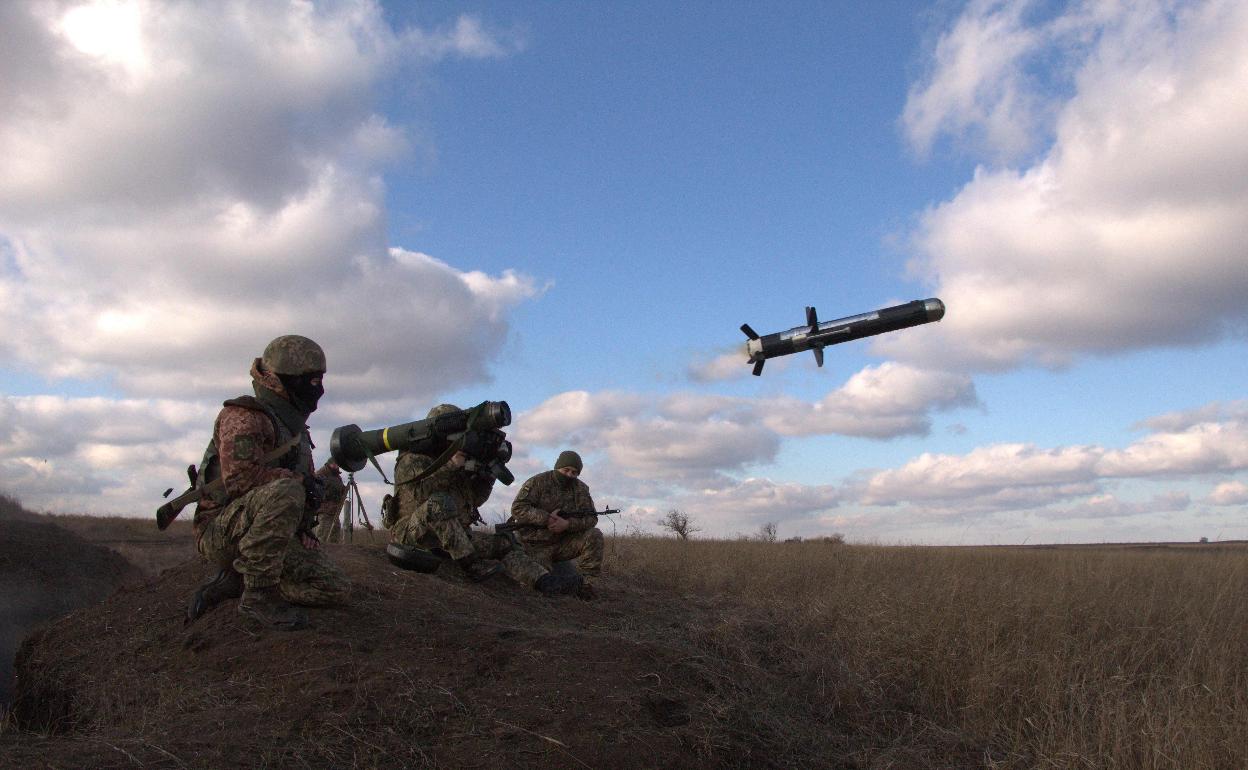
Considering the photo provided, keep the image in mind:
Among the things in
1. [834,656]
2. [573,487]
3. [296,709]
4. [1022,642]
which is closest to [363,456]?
[296,709]

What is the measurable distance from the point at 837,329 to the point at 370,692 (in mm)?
7123

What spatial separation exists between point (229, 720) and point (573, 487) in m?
6.05

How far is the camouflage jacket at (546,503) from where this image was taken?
31.1 ft

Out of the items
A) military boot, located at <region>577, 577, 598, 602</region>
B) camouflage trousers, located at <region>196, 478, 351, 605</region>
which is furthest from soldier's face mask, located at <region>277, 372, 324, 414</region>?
military boot, located at <region>577, 577, 598, 602</region>

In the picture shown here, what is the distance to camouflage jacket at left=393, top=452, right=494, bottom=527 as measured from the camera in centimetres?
843

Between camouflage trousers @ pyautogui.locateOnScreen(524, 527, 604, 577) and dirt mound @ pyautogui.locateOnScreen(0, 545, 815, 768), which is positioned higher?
camouflage trousers @ pyautogui.locateOnScreen(524, 527, 604, 577)

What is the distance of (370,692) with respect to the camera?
4.25 m

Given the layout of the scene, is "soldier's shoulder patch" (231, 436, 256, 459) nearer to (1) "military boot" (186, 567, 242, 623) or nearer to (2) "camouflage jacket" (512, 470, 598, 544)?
(1) "military boot" (186, 567, 242, 623)

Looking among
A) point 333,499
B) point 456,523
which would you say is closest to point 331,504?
point 333,499

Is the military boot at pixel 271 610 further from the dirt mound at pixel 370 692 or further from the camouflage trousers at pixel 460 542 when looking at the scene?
the camouflage trousers at pixel 460 542

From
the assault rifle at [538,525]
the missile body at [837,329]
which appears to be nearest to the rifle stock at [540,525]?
the assault rifle at [538,525]

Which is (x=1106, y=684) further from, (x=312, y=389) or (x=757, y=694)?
(x=312, y=389)

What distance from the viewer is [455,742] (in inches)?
155

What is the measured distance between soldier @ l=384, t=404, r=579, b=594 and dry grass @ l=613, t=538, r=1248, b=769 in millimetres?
2208
